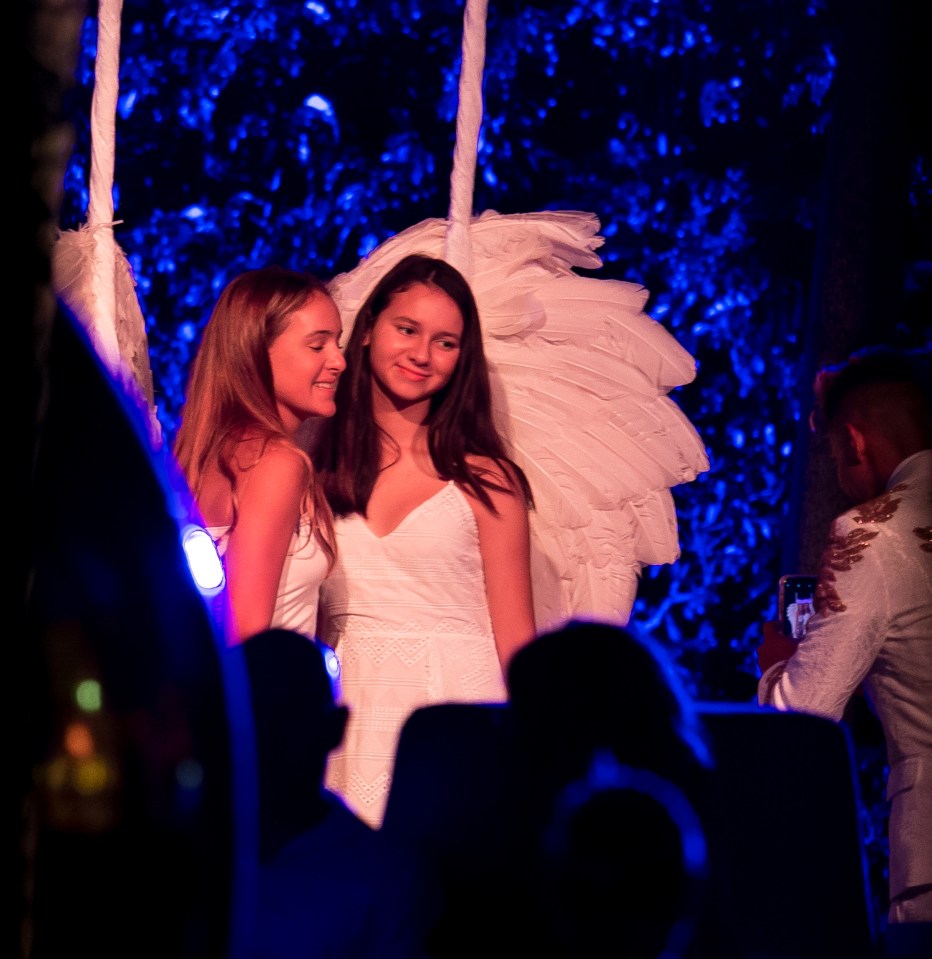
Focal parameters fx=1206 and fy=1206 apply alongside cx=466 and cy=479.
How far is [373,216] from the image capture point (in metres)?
3.57

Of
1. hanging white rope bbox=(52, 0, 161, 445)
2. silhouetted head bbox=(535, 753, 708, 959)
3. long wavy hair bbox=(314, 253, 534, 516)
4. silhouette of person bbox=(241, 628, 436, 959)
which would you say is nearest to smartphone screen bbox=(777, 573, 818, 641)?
long wavy hair bbox=(314, 253, 534, 516)

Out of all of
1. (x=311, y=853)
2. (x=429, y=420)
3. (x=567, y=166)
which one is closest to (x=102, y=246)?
(x=429, y=420)

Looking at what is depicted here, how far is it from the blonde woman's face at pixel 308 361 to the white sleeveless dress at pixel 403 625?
209 mm

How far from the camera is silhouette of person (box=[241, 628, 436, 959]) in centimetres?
78

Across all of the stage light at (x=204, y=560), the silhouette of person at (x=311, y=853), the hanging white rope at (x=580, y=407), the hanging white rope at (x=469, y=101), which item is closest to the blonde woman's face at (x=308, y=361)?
the hanging white rope at (x=580, y=407)

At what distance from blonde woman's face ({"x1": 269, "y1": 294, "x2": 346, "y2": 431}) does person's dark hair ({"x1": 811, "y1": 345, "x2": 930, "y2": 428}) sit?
79 centimetres

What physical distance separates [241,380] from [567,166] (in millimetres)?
2040

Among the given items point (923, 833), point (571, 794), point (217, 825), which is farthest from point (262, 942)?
point (923, 833)

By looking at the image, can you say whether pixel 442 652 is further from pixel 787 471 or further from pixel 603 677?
pixel 787 471

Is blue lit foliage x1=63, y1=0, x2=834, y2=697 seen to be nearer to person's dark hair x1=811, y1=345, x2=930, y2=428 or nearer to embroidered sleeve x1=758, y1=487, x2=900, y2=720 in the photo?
person's dark hair x1=811, y1=345, x2=930, y2=428

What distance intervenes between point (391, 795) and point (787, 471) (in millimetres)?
2790

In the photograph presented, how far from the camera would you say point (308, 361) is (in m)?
1.95

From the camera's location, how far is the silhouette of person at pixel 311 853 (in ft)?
2.54

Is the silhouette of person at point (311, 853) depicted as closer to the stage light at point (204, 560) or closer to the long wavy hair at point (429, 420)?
the stage light at point (204, 560)
